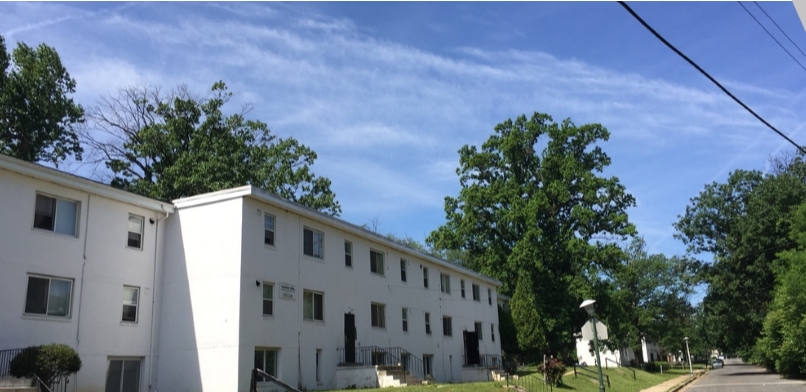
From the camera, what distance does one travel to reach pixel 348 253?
84.3 ft

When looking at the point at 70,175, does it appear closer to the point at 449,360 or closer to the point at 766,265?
the point at 449,360

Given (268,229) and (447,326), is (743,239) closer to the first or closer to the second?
(447,326)

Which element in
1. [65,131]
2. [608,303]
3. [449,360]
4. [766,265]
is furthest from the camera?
[766,265]

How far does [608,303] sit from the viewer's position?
4059 cm

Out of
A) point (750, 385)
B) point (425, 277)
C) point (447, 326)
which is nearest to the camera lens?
point (425, 277)

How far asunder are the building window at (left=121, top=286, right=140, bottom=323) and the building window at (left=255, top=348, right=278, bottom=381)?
4.11 m

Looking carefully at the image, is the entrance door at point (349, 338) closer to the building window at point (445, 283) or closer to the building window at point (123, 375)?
the building window at point (123, 375)

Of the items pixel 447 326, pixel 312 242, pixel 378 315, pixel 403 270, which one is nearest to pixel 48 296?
pixel 312 242

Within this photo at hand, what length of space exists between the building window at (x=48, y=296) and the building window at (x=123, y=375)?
239 cm

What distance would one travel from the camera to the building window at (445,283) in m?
33.7

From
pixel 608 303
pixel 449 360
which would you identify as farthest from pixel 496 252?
pixel 449 360

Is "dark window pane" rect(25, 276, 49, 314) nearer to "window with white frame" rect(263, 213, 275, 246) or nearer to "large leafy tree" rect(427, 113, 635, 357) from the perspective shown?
"window with white frame" rect(263, 213, 275, 246)

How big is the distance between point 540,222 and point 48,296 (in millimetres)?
32154

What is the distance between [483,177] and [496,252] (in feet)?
19.3
